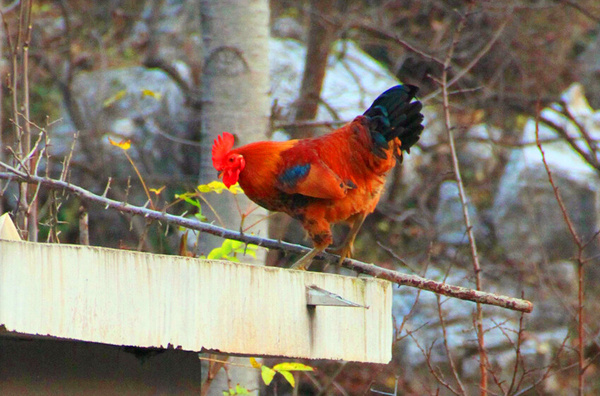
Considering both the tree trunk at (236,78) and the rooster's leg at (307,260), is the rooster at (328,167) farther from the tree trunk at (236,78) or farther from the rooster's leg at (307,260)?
the tree trunk at (236,78)

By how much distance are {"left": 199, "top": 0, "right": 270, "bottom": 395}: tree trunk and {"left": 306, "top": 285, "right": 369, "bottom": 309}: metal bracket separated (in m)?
1.74

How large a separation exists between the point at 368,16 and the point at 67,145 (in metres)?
3.36

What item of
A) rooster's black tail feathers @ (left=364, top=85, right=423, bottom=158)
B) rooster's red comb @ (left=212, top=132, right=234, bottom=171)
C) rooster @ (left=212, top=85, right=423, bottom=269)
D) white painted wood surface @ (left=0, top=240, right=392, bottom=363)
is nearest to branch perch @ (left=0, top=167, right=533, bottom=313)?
white painted wood surface @ (left=0, top=240, right=392, bottom=363)

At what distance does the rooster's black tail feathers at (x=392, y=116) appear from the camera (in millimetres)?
3367

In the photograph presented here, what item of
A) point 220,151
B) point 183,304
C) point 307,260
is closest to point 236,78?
point 220,151

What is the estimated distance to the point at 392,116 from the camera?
11.2ft

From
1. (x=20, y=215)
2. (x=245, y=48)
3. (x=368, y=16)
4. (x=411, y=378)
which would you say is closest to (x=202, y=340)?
(x=20, y=215)

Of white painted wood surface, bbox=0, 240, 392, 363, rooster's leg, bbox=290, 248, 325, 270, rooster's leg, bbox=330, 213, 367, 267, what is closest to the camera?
white painted wood surface, bbox=0, 240, 392, 363

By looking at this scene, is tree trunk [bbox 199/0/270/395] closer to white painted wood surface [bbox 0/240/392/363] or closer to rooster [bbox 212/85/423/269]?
rooster [bbox 212/85/423/269]

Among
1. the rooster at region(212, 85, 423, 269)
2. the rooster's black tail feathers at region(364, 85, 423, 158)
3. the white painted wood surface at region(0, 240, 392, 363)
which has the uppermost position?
the rooster's black tail feathers at region(364, 85, 423, 158)

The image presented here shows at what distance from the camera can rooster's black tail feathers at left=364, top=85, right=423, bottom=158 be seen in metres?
3.37

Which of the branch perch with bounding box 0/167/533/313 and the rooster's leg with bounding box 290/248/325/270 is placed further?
the rooster's leg with bounding box 290/248/325/270

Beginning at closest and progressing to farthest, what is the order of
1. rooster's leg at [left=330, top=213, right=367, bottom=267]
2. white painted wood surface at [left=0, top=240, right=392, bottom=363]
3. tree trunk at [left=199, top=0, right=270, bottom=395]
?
white painted wood surface at [left=0, top=240, right=392, bottom=363] → rooster's leg at [left=330, top=213, right=367, bottom=267] → tree trunk at [left=199, top=0, right=270, bottom=395]

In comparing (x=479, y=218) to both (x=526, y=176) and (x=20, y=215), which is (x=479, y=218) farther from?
(x=20, y=215)
